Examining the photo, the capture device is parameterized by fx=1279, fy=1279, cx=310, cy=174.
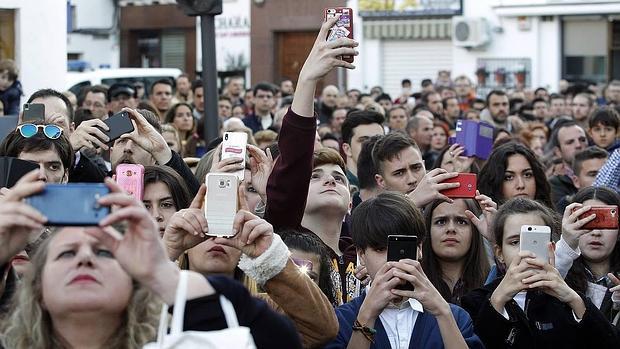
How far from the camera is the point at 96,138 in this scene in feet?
22.1

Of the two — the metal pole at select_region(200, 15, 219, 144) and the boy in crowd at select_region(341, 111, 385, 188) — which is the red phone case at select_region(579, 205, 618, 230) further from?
the boy in crowd at select_region(341, 111, 385, 188)

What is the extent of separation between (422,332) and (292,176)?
0.92 m

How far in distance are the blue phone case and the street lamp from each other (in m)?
5.81

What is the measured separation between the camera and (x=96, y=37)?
33.4 m

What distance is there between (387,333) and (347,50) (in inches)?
46.3

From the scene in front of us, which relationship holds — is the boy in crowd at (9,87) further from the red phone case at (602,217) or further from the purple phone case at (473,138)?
the red phone case at (602,217)

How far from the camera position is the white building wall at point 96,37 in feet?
105

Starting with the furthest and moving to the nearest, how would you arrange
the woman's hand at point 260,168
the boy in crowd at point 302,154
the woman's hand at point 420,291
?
the woman's hand at point 260,168 → the boy in crowd at point 302,154 → the woman's hand at point 420,291

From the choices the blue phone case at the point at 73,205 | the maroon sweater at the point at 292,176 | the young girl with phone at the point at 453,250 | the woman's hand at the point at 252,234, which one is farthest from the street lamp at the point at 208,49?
the blue phone case at the point at 73,205

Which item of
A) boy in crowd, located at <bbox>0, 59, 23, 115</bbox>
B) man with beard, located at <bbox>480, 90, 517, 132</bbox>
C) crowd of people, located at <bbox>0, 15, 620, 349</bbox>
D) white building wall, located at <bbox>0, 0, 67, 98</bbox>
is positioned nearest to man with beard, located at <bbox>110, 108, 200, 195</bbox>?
crowd of people, located at <bbox>0, 15, 620, 349</bbox>

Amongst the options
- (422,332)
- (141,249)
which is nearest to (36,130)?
(422,332)

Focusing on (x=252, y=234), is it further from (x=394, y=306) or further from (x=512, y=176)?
(x=512, y=176)

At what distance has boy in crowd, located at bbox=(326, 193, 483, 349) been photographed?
473 centimetres

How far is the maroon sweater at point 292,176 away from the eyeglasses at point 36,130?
1204 mm
